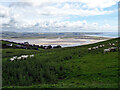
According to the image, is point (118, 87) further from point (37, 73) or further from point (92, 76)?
point (37, 73)

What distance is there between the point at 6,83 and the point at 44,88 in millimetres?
5895

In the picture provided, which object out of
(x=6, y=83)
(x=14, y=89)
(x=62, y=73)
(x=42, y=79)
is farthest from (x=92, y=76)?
(x=6, y=83)

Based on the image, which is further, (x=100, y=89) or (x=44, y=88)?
(x=44, y=88)

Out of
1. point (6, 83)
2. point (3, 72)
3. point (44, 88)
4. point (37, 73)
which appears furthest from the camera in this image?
point (3, 72)

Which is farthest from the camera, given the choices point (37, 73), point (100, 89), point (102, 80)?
point (37, 73)

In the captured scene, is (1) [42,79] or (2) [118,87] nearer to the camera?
(2) [118,87]

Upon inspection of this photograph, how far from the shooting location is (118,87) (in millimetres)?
9312

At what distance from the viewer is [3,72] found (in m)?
17.1

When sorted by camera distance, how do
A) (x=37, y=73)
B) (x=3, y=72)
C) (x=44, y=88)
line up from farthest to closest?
(x=3, y=72) → (x=37, y=73) → (x=44, y=88)

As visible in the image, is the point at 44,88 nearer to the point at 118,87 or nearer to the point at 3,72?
the point at 118,87

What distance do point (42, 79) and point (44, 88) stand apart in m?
4.14

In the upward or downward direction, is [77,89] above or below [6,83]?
above

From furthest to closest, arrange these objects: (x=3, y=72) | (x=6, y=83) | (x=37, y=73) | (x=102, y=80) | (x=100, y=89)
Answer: (x=3, y=72)
(x=37, y=73)
(x=6, y=83)
(x=102, y=80)
(x=100, y=89)

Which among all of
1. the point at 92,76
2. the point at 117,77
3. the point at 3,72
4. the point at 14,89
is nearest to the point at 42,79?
the point at 14,89
